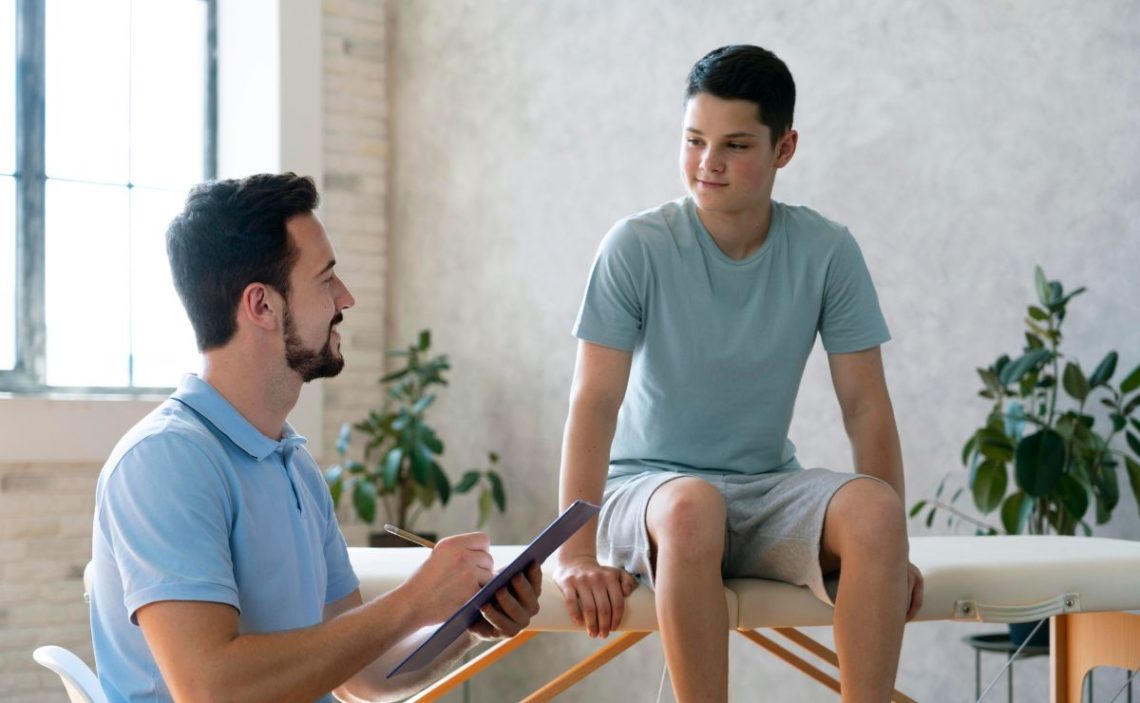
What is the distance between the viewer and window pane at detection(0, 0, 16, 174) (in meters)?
4.72

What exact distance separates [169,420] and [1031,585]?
1.41m

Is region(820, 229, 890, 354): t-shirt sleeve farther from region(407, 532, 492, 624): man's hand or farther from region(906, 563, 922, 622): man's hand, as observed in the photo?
region(407, 532, 492, 624): man's hand

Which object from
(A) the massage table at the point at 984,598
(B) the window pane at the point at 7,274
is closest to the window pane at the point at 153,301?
(B) the window pane at the point at 7,274

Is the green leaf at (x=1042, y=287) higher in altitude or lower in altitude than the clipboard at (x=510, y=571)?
higher

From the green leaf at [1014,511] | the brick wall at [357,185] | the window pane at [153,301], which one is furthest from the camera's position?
the brick wall at [357,185]

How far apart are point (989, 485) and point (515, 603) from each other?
174 centimetres

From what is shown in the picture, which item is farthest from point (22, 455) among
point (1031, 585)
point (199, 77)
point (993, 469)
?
point (1031, 585)

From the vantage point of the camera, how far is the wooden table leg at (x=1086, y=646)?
245cm

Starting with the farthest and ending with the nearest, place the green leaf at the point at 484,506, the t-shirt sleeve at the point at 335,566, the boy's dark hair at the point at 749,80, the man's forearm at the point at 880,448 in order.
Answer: the green leaf at the point at 484,506, the man's forearm at the point at 880,448, the boy's dark hair at the point at 749,80, the t-shirt sleeve at the point at 335,566

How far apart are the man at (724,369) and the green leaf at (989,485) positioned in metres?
0.80

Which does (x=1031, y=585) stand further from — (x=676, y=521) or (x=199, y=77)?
(x=199, y=77)

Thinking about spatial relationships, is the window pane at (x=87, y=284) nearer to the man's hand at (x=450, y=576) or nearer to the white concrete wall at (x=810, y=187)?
the white concrete wall at (x=810, y=187)

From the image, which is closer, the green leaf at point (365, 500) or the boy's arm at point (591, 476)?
the boy's arm at point (591, 476)

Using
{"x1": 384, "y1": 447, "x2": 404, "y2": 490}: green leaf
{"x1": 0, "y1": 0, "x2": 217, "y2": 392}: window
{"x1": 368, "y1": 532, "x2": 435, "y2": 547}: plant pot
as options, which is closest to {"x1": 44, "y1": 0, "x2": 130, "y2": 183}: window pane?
{"x1": 0, "y1": 0, "x2": 217, "y2": 392}: window
